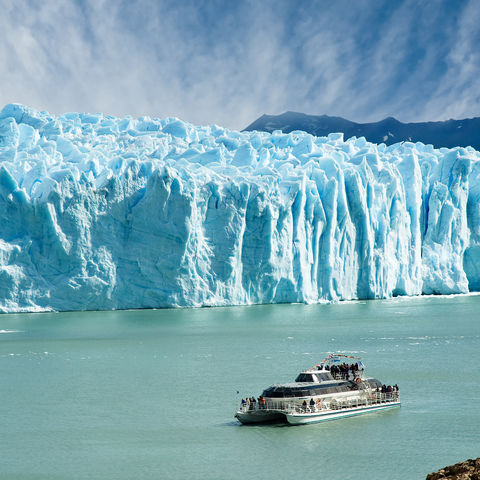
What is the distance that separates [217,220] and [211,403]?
→ 22.1 meters

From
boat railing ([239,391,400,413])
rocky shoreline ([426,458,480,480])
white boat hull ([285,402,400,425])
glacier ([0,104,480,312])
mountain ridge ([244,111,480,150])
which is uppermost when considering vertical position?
mountain ridge ([244,111,480,150])

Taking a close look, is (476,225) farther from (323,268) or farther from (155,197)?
(155,197)

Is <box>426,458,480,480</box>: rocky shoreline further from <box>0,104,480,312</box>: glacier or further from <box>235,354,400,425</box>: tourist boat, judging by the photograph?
<box>0,104,480,312</box>: glacier

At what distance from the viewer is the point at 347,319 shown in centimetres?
3266

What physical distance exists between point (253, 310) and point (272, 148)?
1100 centimetres

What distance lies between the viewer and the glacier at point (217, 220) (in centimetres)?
3359

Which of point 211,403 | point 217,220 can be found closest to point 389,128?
point 217,220

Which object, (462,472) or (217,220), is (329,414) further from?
(217,220)

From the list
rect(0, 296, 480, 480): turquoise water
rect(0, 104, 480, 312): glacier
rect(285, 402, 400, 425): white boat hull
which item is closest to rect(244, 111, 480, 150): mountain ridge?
rect(0, 104, 480, 312): glacier

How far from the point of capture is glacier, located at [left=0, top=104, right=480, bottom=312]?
33594 mm

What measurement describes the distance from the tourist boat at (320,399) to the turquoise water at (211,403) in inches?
9.4

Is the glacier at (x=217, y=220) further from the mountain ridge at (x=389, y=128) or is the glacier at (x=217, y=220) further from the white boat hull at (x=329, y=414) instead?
the mountain ridge at (x=389, y=128)

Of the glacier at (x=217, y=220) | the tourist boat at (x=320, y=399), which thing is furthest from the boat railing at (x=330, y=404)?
the glacier at (x=217, y=220)

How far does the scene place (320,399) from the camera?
13.5 meters
